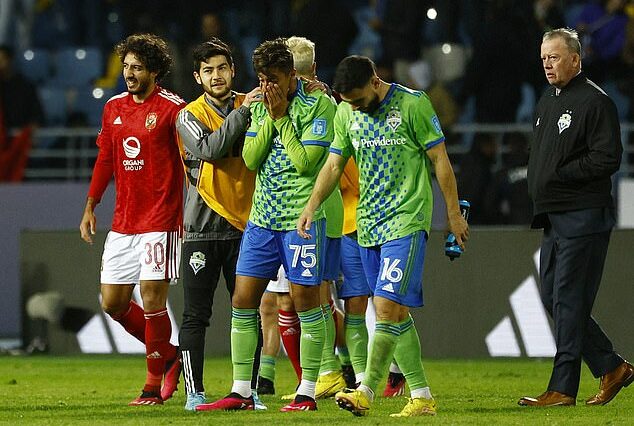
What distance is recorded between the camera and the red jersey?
29.7 ft

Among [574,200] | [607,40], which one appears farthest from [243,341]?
[607,40]

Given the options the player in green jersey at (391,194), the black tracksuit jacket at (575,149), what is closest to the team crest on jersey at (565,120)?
the black tracksuit jacket at (575,149)

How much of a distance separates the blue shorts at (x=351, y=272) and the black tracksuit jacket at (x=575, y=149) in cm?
141

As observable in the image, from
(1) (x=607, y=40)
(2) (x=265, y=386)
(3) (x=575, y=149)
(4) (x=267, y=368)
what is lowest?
(2) (x=265, y=386)

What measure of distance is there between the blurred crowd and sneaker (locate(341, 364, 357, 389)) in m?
4.85

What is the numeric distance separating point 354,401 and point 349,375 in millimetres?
2312

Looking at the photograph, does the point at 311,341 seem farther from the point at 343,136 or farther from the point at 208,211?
the point at 343,136

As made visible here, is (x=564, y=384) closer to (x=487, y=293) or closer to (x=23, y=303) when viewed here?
(x=487, y=293)

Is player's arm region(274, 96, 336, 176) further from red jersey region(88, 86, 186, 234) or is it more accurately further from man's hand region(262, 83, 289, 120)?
red jersey region(88, 86, 186, 234)

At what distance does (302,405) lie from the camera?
846cm

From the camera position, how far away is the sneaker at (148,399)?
356 inches

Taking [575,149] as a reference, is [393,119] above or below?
above

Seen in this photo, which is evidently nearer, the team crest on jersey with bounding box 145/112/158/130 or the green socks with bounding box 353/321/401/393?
the green socks with bounding box 353/321/401/393

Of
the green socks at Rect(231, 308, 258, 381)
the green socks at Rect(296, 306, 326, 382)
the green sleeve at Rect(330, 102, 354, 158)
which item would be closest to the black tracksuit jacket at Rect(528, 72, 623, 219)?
the green sleeve at Rect(330, 102, 354, 158)
